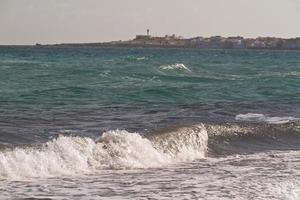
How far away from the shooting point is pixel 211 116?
19500 millimetres

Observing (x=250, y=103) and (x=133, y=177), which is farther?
(x=250, y=103)

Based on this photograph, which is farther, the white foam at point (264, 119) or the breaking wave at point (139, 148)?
the white foam at point (264, 119)

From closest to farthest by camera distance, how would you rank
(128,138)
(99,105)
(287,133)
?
1. (128,138)
2. (287,133)
3. (99,105)

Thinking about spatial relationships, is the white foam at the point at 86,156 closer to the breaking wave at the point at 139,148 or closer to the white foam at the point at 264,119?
the breaking wave at the point at 139,148

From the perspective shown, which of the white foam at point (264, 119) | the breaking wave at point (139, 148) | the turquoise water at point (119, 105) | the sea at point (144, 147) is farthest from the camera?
the white foam at point (264, 119)

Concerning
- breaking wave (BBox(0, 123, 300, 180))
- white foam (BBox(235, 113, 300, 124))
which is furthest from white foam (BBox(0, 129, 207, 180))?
white foam (BBox(235, 113, 300, 124))

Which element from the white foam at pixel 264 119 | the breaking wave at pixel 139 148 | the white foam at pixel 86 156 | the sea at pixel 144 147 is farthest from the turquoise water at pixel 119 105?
the white foam at pixel 86 156

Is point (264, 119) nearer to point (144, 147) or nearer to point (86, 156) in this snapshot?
point (144, 147)

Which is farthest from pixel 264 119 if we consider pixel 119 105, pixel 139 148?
pixel 139 148

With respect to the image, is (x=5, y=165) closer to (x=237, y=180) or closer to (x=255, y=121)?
(x=237, y=180)

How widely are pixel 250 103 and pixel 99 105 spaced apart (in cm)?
697

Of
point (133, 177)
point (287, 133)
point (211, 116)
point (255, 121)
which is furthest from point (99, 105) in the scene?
point (133, 177)

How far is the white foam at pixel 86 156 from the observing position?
36.0 feet

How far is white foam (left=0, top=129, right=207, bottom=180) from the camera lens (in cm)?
1097
